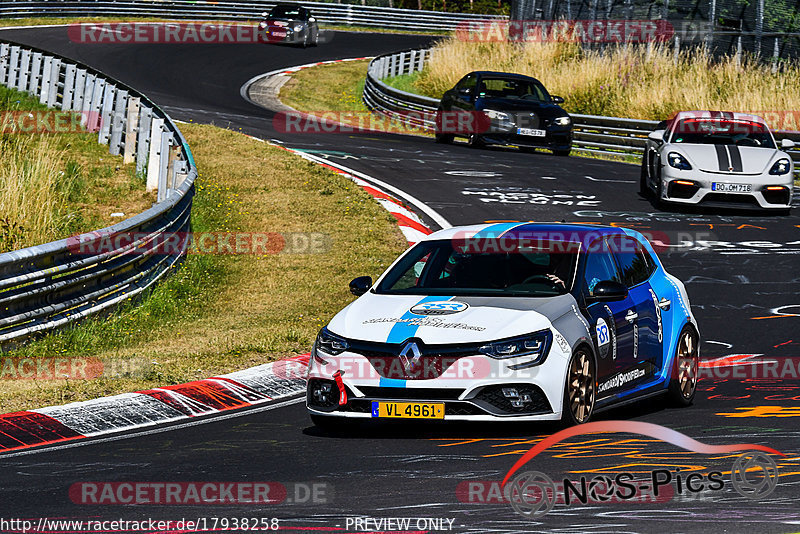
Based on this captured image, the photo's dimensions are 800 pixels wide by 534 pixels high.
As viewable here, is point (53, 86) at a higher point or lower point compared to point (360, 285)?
lower

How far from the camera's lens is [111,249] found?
512 inches

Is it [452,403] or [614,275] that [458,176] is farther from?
[452,403]

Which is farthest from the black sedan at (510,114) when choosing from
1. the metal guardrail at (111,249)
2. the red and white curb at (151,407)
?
the red and white curb at (151,407)

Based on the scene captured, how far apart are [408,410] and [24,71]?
22.6 meters

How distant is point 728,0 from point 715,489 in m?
29.1

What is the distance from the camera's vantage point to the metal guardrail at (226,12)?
177ft

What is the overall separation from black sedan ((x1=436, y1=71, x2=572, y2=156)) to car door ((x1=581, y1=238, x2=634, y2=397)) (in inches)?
670

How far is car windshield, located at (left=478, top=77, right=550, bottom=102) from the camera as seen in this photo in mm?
26936

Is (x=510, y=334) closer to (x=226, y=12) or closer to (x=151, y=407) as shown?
(x=151, y=407)

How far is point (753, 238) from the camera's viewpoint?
61.7 feet

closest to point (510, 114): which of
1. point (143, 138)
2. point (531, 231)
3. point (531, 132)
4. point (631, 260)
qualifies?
point (531, 132)

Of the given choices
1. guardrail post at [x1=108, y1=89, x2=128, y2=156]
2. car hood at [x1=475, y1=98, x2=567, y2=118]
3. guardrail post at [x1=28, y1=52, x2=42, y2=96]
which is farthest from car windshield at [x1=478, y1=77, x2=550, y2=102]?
guardrail post at [x1=28, y1=52, x2=42, y2=96]

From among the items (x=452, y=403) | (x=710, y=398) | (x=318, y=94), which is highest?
(x=452, y=403)

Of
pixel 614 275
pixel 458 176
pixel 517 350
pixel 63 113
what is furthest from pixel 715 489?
pixel 63 113
